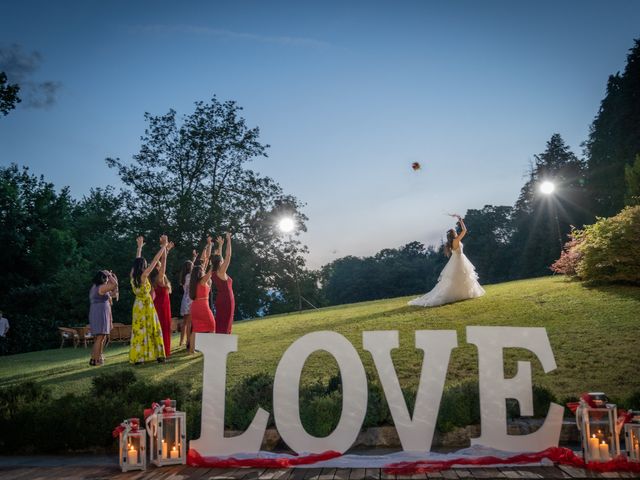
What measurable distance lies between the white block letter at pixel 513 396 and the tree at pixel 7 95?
1703 cm

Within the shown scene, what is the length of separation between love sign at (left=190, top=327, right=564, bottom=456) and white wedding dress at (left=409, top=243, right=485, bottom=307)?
9.73 meters

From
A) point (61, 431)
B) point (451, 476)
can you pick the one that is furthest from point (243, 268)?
point (451, 476)

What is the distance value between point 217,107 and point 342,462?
33643 mm

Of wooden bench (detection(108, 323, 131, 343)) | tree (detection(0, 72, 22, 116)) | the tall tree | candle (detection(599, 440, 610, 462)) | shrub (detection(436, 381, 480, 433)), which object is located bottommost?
candle (detection(599, 440, 610, 462))

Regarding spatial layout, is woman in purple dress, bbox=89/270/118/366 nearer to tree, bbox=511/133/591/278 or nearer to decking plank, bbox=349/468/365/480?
decking plank, bbox=349/468/365/480

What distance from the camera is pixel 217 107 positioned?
36.7m

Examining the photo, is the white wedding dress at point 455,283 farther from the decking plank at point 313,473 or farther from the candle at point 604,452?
the decking plank at point 313,473

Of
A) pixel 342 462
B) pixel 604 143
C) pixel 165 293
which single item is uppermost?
pixel 604 143

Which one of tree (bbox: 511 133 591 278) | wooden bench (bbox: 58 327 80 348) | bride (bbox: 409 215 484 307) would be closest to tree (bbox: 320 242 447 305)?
tree (bbox: 511 133 591 278)

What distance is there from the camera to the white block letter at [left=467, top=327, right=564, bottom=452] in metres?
5.91

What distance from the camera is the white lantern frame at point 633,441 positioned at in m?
5.46

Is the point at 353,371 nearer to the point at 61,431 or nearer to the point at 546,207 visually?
the point at 61,431

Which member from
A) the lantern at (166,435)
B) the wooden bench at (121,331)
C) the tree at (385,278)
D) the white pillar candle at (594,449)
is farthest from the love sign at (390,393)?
the tree at (385,278)

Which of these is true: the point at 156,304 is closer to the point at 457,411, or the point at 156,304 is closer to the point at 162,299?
the point at 162,299
